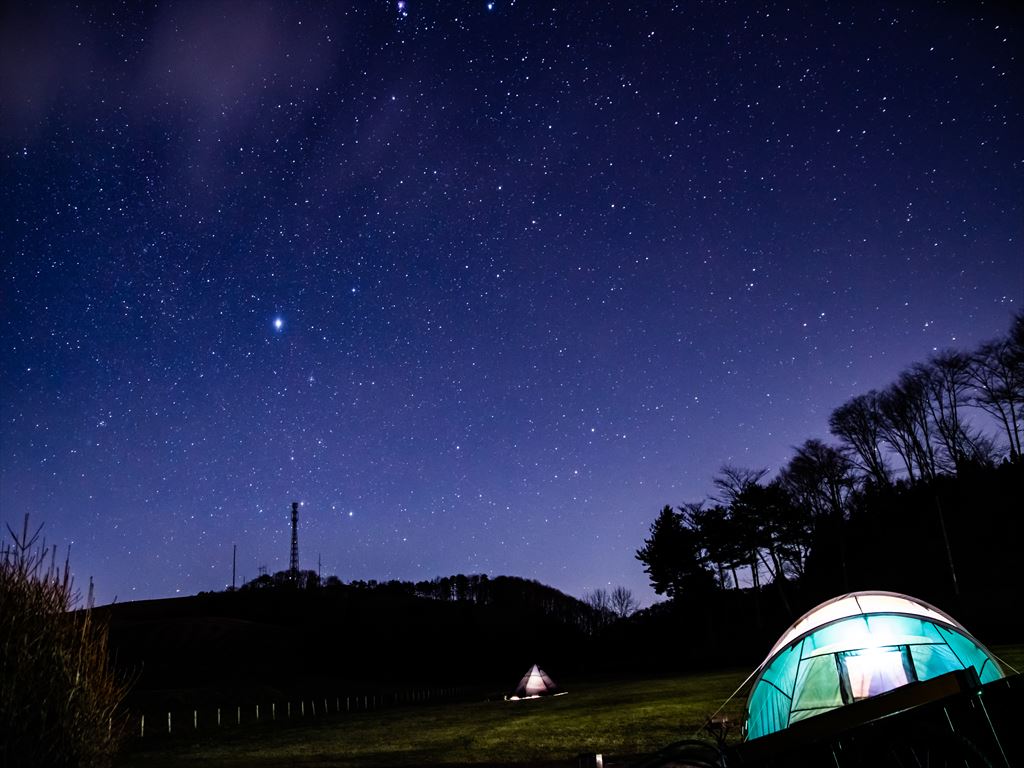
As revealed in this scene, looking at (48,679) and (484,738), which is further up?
(48,679)

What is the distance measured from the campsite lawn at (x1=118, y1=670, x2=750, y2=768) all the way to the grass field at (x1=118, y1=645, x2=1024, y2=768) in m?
0.03

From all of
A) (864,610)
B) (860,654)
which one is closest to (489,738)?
(860,654)

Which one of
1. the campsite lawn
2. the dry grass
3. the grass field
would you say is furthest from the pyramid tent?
the dry grass

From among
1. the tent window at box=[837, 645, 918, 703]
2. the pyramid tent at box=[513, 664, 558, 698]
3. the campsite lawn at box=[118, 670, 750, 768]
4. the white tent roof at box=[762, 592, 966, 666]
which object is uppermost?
the white tent roof at box=[762, 592, 966, 666]

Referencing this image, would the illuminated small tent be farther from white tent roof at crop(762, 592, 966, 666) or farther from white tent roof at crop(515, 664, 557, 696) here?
white tent roof at crop(515, 664, 557, 696)

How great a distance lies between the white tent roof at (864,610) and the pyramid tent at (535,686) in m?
27.3

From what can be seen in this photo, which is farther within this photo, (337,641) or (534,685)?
(337,641)

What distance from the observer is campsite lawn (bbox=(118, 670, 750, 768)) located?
13828 millimetres

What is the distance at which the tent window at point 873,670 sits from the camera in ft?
31.3

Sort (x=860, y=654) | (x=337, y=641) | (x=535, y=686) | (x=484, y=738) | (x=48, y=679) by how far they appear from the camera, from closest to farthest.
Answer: (x=48, y=679) < (x=860, y=654) < (x=484, y=738) < (x=535, y=686) < (x=337, y=641)

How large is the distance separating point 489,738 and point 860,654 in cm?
1070

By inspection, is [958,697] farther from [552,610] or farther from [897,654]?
[552,610]

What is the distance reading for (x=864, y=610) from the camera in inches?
394

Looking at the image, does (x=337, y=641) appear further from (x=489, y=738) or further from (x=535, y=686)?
(x=489, y=738)
